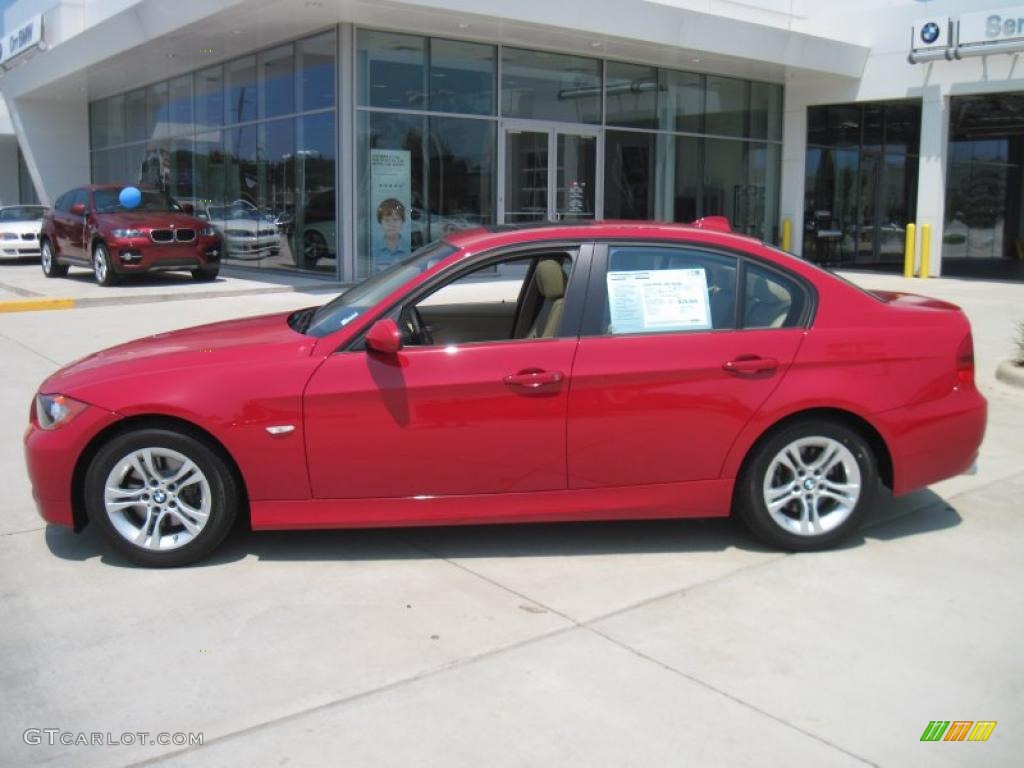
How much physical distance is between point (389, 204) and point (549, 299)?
44.6ft

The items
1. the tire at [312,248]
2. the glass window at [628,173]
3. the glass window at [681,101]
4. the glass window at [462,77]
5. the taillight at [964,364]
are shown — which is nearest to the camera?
the taillight at [964,364]

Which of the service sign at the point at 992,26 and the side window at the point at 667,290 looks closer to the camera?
the side window at the point at 667,290

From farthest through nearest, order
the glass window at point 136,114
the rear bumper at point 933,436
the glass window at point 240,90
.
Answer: the glass window at point 136,114, the glass window at point 240,90, the rear bumper at point 933,436

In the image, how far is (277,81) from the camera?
63.3 ft

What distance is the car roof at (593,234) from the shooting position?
4902mm

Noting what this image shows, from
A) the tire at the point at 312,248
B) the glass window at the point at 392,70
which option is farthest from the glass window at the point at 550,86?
the tire at the point at 312,248

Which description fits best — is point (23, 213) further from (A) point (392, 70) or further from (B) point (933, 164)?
(B) point (933, 164)

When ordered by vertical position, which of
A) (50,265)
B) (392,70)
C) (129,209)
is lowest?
(50,265)

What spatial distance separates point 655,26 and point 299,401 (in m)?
15.5

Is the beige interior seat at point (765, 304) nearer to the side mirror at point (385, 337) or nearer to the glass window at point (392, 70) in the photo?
the side mirror at point (385, 337)

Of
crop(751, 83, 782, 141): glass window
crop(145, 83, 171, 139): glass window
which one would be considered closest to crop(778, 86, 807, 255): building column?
crop(751, 83, 782, 141): glass window

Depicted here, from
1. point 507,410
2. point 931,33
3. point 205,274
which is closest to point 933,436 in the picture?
point 507,410

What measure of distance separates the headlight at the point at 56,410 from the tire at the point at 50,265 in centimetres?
1591

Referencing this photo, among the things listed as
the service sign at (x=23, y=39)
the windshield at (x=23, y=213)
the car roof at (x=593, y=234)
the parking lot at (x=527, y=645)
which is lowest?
the parking lot at (x=527, y=645)
